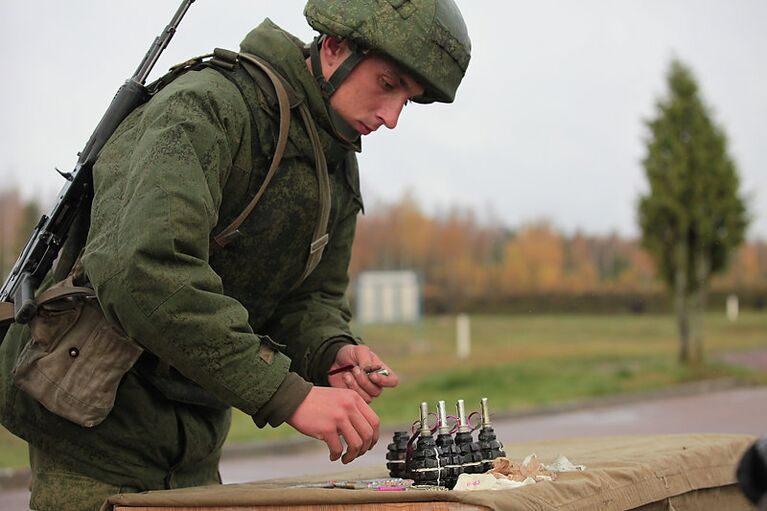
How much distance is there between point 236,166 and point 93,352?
598 mm

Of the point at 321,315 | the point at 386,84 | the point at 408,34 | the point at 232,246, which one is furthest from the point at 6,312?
the point at 408,34

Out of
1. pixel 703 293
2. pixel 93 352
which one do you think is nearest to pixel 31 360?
pixel 93 352

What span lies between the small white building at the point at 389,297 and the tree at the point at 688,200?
5679 millimetres

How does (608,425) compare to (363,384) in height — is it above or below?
below

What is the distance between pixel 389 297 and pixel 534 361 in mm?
3524

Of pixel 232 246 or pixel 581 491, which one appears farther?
pixel 232 246

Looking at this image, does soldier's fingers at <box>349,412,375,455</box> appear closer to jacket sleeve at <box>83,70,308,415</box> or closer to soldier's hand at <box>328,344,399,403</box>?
jacket sleeve at <box>83,70,308,415</box>

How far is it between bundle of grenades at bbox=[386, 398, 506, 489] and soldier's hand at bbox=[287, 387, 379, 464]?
0.63 ft

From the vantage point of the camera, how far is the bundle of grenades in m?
2.96

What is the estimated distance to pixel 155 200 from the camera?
274 centimetres

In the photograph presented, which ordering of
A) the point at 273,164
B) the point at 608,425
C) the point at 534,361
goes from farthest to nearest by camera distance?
the point at 534,361 < the point at 608,425 < the point at 273,164

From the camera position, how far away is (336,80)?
3.24 m

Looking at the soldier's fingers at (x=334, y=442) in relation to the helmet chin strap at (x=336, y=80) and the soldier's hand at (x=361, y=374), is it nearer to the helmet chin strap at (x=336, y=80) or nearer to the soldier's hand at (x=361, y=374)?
the soldier's hand at (x=361, y=374)

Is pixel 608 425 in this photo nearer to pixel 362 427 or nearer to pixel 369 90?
pixel 369 90
